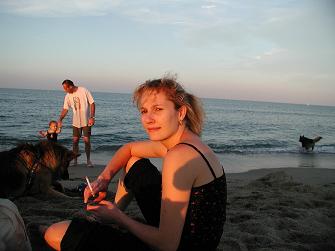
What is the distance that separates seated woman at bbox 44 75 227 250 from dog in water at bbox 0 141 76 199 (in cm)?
152

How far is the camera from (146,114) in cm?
208

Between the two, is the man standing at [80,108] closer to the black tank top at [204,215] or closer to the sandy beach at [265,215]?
the sandy beach at [265,215]

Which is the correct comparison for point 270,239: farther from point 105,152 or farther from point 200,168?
point 105,152

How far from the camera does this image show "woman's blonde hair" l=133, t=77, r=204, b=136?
80.9 inches

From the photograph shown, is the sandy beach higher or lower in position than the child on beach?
lower

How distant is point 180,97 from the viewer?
2055 millimetres

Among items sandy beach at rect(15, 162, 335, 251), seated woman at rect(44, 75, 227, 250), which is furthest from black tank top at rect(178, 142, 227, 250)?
sandy beach at rect(15, 162, 335, 251)

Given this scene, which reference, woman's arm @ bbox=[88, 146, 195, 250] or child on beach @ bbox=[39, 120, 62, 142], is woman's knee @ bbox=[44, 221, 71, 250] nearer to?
woman's arm @ bbox=[88, 146, 195, 250]

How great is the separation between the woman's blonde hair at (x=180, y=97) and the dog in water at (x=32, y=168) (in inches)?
83.4

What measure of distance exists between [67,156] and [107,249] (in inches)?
99.6

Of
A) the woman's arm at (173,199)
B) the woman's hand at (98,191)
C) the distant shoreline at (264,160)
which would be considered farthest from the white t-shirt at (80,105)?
the woman's arm at (173,199)

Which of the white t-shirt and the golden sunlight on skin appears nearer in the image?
the golden sunlight on skin

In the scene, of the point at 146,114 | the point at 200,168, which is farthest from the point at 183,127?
the point at 200,168

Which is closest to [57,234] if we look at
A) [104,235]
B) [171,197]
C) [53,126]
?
[104,235]
